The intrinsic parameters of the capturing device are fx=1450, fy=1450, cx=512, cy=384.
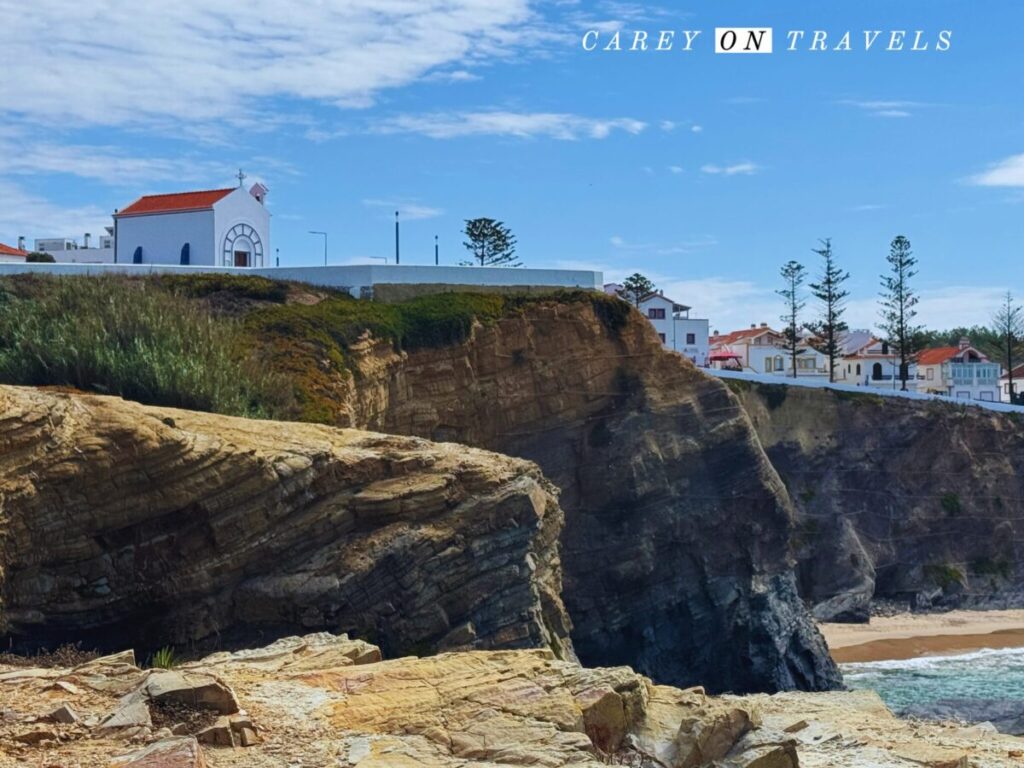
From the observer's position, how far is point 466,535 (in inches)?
914

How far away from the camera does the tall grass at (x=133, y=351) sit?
26.0 m

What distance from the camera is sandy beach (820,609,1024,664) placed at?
42688mm

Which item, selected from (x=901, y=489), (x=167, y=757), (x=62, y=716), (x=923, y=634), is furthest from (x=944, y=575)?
(x=167, y=757)

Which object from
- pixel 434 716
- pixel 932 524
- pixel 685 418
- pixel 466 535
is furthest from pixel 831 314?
pixel 434 716

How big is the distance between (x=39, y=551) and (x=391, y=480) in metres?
5.48

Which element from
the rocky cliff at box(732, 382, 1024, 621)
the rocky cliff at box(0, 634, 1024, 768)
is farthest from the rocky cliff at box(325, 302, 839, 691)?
the rocky cliff at box(0, 634, 1024, 768)

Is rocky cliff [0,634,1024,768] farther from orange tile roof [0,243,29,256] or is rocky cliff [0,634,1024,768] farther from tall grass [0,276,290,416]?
orange tile roof [0,243,29,256]

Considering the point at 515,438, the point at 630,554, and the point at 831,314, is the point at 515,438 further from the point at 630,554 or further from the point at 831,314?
the point at 831,314

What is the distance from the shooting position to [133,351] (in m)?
27.2

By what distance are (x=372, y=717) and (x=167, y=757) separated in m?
2.41

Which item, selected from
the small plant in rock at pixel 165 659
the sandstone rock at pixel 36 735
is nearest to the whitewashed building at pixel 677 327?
the small plant in rock at pixel 165 659

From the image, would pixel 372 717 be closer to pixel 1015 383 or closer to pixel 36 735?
pixel 36 735

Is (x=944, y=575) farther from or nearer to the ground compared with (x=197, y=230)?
nearer to the ground

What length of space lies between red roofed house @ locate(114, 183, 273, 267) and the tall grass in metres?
13.0
